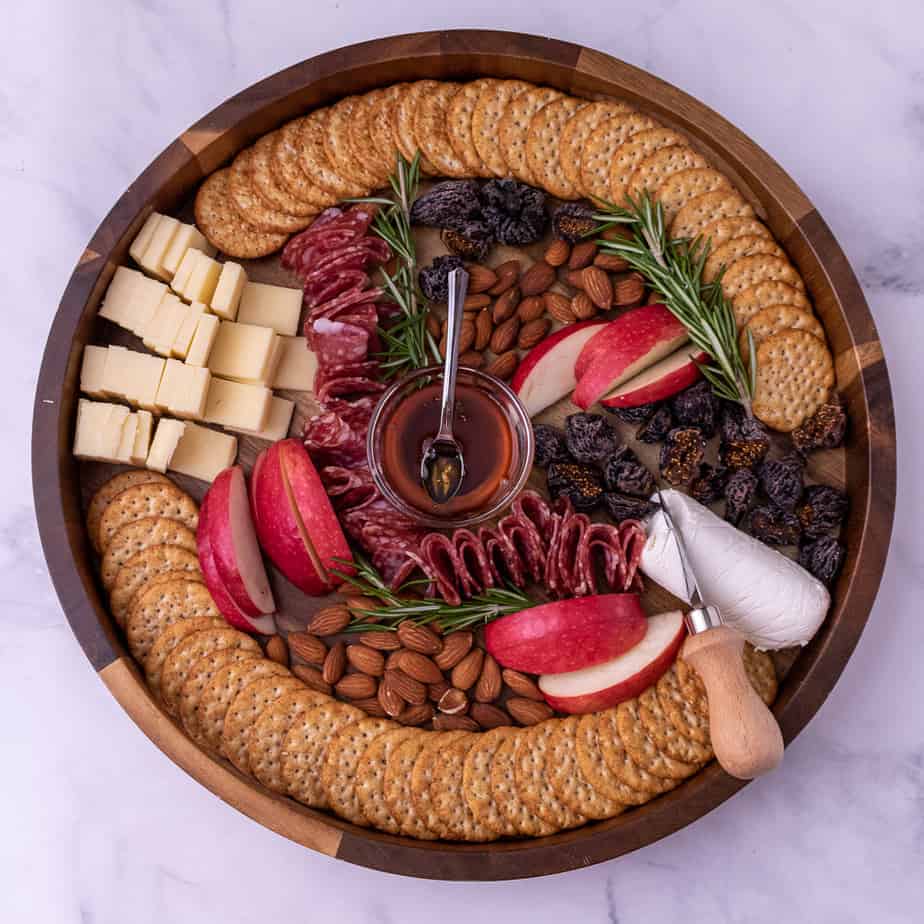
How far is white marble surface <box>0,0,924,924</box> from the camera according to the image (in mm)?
2094

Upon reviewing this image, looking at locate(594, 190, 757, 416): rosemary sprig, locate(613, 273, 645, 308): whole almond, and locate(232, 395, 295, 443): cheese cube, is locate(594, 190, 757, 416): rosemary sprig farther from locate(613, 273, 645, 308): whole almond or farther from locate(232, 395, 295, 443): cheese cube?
locate(232, 395, 295, 443): cheese cube

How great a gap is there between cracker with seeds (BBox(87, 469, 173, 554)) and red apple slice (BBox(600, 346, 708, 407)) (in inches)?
35.8

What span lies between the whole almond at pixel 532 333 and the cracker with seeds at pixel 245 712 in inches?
31.8

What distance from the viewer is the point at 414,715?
1.94 meters

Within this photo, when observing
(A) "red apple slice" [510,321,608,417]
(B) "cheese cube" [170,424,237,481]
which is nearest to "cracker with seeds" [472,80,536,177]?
(A) "red apple slice" [510,321,608,417]

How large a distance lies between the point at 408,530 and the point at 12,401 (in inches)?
38.1

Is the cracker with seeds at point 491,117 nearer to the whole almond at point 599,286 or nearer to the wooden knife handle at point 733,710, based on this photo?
the whole almond at point 599,286

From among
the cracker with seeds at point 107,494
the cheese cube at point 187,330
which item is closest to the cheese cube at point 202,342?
the cheese cube at point 187,330

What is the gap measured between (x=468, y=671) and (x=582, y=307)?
0.75 meters

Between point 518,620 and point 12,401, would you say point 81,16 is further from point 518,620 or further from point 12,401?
point 518,620

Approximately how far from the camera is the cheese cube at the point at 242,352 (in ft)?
6.64

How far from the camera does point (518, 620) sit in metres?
1.89

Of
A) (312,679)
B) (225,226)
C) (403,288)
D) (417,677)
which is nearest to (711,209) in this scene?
(403,288)

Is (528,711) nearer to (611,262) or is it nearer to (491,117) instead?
(611,262)
